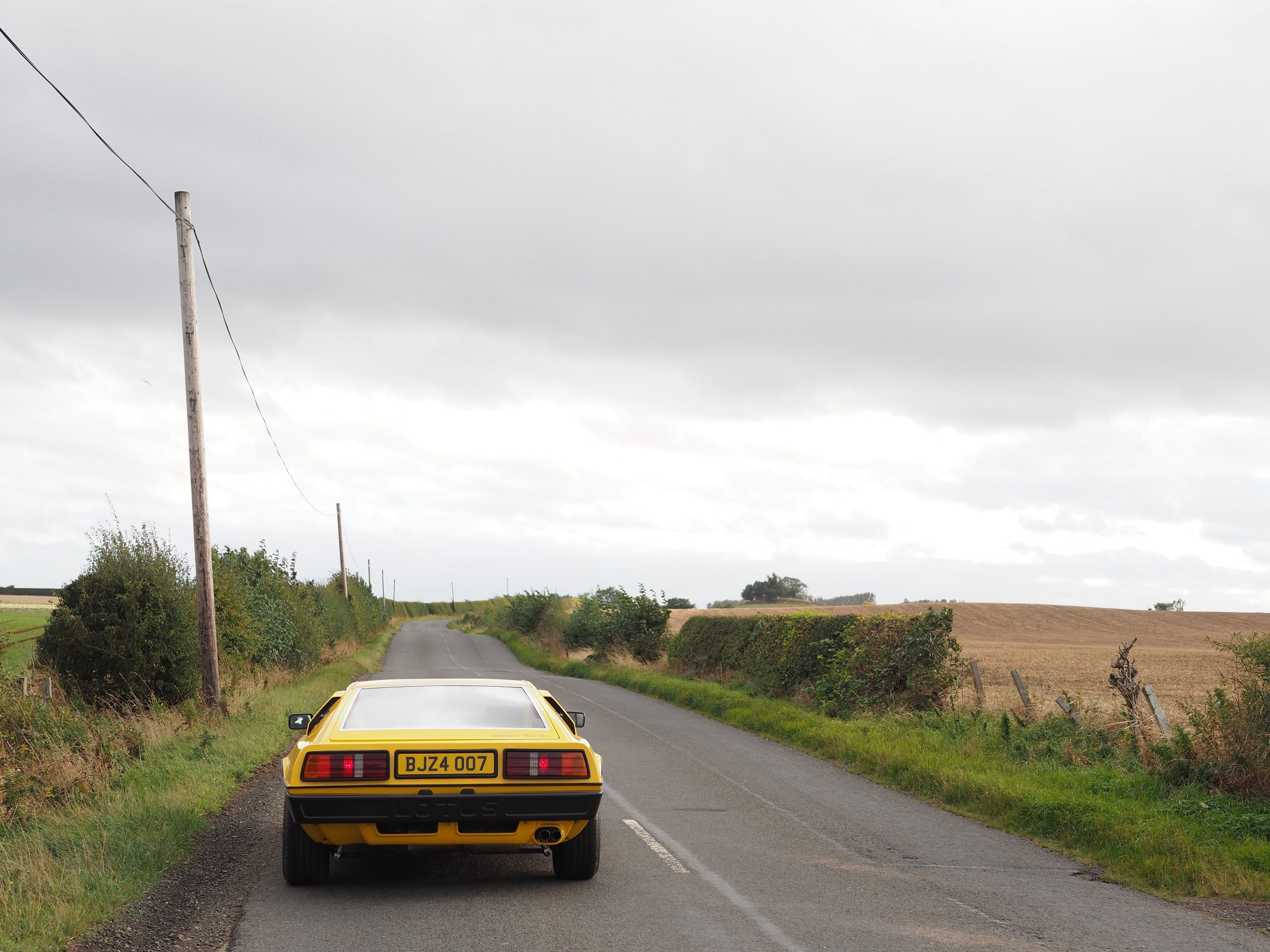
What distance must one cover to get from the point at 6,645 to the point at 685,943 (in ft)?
32.2

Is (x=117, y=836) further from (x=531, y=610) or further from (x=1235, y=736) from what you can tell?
(x=531, y=610)

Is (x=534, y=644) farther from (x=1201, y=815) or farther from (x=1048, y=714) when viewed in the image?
(x=1201, y=815)

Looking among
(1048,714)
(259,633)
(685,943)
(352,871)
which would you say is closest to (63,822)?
(352,871)

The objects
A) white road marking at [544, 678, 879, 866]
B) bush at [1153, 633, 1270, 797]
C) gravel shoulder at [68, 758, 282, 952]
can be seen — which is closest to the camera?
gravel shoulder at [68, 758, 282, 952]

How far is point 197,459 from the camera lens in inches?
643

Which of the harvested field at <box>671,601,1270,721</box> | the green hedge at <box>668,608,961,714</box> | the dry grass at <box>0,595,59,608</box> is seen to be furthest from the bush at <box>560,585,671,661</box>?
the dry grass at <box>0,595,59,608</box>

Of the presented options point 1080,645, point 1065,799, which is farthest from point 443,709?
point 1080,645

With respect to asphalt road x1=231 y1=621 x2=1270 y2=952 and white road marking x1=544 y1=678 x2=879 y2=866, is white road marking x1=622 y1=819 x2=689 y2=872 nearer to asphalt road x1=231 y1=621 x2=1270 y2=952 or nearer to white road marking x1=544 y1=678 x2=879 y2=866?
asphalt road x1=231 y1=621 x2=1270 y2=952

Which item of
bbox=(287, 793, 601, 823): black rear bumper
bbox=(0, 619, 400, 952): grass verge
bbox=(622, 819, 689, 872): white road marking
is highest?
bbox=(287, 793, 601, 823): black rear bumper

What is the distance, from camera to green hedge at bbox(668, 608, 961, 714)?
1830 cm

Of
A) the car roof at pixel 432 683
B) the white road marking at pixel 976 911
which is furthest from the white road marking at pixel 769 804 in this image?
the car roof at pixel 432 683

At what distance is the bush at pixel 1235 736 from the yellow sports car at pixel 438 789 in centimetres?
651

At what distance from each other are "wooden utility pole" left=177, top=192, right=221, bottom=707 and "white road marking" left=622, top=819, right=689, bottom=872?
9550 mm

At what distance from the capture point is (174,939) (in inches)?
230
